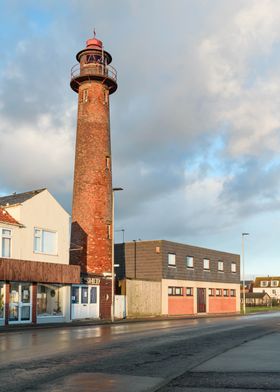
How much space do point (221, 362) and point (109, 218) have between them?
2842cm

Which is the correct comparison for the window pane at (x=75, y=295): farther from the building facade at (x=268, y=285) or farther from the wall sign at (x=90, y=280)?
the building facade at (x=268, y=285)

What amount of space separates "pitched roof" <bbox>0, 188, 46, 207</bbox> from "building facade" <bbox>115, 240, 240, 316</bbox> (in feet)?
47.7

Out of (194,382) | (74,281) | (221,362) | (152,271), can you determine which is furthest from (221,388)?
(152,271)

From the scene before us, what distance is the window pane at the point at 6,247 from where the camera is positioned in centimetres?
3126

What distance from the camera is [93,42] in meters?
42.6

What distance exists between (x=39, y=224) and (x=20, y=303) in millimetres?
5252

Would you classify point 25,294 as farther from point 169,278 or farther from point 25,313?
point 169,278

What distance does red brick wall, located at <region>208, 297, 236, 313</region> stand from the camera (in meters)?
60.7

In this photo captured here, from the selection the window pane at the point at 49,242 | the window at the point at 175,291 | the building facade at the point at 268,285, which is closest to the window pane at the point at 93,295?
the window pane at the point at 49,242

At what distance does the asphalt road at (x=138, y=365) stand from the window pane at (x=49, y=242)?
14.8 metres

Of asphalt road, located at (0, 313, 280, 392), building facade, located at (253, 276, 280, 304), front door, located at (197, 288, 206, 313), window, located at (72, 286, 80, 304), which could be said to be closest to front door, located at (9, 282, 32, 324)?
window, located at (72, 286, 80, 304)

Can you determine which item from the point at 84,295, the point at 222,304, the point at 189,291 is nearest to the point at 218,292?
the point at 222,304

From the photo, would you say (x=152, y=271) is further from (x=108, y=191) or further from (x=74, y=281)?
(x=74, y=281)

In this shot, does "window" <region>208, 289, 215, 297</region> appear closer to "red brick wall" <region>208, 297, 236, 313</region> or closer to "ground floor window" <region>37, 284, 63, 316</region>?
"red brick wall" <region>208, 297, 236, 313</region>
